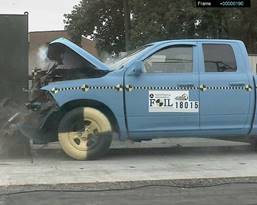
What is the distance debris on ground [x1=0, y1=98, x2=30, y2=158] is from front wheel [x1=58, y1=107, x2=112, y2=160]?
0.69 meters

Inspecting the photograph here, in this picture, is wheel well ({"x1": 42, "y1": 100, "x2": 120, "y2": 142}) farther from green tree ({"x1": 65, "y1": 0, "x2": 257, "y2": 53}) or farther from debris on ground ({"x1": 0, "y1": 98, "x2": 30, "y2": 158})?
green tree ({"x1": 65, "y1": 0, "x2": 257, "y2": 53})

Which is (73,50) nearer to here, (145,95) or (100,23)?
(145,95)

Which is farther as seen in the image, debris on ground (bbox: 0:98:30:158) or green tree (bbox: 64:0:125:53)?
green tree (bbox: 64:0:125:53)

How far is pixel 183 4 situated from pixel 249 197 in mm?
24704

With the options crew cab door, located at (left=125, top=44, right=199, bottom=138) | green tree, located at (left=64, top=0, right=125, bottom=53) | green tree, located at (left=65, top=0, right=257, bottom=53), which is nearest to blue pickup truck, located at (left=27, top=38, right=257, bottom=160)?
crew cab door, located at (left=125, top=44, right=199, bottom=138)

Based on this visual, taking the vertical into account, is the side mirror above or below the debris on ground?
above

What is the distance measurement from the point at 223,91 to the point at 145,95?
1.24 meters

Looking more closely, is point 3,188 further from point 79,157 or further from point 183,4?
point 183,4

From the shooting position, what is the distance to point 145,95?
941 centimetres

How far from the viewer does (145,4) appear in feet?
106

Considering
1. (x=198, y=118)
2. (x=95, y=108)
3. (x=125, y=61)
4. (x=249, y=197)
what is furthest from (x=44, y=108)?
(x=249, y=197)

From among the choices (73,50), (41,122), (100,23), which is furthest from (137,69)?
(100,23)

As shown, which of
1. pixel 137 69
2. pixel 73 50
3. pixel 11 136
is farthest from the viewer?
pixel 11 136

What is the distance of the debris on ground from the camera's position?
9.59 metres
